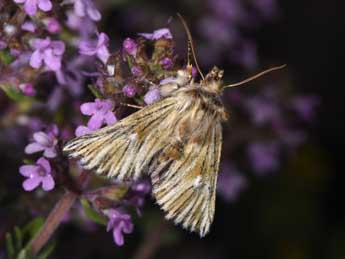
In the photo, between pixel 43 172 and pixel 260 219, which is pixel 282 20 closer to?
pixel 260 219

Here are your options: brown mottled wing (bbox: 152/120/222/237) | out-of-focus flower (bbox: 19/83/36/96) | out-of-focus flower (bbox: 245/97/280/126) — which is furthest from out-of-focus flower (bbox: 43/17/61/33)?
out-of-focus flower (bbox: 245/97/280/126)

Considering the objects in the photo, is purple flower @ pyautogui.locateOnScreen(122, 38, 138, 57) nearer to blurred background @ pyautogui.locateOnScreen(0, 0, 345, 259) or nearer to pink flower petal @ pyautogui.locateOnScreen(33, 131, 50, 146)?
pink flower petal @ pyautogui.locateOnScreen(33, 131, 50, 146)

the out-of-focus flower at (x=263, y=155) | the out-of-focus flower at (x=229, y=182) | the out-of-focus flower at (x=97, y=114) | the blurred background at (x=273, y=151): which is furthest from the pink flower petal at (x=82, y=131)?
the out-of-focus flower at (x=263, y=155)

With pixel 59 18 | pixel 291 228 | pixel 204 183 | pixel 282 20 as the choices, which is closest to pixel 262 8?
pixel 282 20

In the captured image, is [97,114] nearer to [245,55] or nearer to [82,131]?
[82,131]

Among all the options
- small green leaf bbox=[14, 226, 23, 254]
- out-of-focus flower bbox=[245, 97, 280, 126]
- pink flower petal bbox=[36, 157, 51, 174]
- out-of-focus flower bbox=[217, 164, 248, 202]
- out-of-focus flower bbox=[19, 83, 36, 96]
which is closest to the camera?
pink flower petal bbox=[36, 157, 51, 174]

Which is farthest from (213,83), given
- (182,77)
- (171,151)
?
(171,151)
